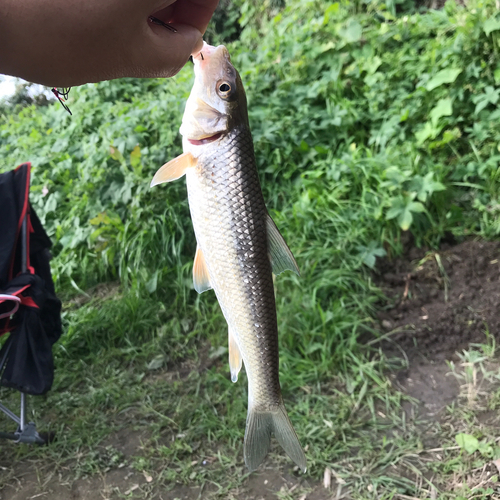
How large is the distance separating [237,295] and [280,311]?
1928 millimetres

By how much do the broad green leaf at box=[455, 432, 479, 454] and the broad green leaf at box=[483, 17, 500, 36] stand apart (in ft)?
10.9

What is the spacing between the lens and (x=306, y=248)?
379cm

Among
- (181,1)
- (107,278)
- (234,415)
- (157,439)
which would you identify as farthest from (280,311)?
(181,1)

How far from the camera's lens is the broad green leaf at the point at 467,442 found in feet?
8.36

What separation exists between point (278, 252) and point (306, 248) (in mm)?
2291

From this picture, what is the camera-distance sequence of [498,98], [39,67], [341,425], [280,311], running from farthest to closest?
[498,98] < [280,311] < [341,425] < [39,67]

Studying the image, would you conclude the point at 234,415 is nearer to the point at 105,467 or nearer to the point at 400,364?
the point at 105,467

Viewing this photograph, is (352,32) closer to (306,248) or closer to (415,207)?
(415,207)

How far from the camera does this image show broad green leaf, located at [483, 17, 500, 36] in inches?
155

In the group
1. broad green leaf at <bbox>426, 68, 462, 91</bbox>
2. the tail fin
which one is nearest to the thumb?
the tail fin

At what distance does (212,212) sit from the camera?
1.47 meters

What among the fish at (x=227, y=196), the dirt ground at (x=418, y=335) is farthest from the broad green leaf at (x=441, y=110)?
the fish at (x=227, y=196)

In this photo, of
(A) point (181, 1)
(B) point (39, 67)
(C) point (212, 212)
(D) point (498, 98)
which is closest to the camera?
(B) point (39, 67)

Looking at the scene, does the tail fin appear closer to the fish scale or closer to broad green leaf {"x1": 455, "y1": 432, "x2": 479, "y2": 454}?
the fish scale
